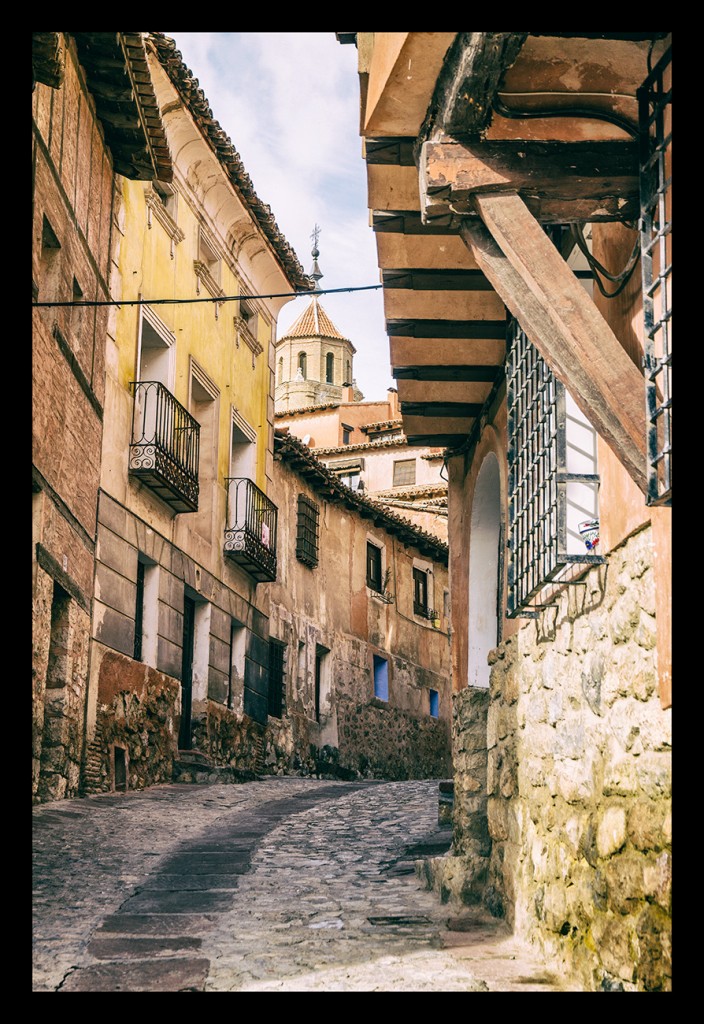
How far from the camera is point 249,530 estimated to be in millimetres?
18375

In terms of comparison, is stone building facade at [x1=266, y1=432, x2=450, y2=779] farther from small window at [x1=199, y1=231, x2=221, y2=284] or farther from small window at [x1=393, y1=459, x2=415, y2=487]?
small window at [x1=393, y1=459, x2=415, y2=487]

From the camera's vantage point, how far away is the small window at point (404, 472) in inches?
1597

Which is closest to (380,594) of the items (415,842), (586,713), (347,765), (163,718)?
(347,765)

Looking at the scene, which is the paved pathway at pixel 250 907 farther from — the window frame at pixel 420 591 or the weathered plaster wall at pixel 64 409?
the window frame at pixel 420 591

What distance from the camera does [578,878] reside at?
495 centimetres

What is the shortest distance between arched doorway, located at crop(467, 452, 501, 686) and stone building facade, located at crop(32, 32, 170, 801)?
12.8 feet

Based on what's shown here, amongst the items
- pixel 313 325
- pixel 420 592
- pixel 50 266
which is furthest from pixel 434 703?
pixel 313 325

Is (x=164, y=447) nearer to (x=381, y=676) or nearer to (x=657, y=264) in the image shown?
(x=657, y=264)

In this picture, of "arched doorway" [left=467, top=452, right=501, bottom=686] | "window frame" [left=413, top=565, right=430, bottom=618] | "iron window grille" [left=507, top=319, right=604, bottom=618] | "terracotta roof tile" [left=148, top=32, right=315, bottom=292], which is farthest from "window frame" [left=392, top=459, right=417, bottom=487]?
"iron window grille" [left=507, top=319, right=604, bottom=618]

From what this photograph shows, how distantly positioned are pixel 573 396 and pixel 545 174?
2.98 feet

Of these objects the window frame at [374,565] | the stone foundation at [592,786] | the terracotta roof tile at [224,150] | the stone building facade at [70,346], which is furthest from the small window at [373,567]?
the stone foundation at [592,786]

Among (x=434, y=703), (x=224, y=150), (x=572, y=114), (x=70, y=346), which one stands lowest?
(x=434, y=703)

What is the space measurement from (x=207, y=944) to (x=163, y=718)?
8.88m
